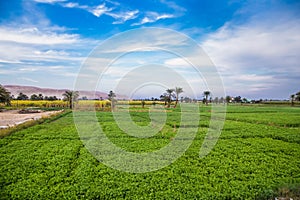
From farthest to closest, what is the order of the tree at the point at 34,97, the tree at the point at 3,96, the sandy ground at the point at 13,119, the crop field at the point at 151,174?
the tree at the point at 34,97, the tree at the point at 3,96, the sandy ground at the point at 13,119, the crop field at the point at 151,174

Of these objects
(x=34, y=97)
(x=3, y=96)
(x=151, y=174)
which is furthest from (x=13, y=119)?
(x=34, y=97)

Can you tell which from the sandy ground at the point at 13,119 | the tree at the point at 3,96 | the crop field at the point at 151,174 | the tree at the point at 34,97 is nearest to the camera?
the crop field at the point at 151,174

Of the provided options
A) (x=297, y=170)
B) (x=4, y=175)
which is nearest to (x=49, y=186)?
(x=4, y=175)

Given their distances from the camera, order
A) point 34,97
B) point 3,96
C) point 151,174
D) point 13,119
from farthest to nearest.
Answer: point 34,97, point 3,96, point 13,119, point 151,174

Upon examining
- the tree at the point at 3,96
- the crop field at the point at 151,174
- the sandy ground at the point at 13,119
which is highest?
the tree at the point at 3,96

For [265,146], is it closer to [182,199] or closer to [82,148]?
[182,199]

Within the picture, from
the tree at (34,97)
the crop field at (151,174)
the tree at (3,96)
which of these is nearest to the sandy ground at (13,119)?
the crop field at (151,174)

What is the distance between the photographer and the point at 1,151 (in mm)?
10539

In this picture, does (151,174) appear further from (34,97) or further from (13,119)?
(34,97)

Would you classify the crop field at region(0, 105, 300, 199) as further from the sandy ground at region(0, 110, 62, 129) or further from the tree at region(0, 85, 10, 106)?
the tree at region(0, 85, 10, 106)

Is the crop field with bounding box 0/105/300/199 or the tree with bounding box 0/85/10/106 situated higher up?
the tree with bounding box 0/85/10/106

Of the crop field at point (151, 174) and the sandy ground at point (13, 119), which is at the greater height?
the sandy ground at point (13, 119)

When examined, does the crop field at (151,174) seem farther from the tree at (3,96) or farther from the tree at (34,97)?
the tree at (34,97)

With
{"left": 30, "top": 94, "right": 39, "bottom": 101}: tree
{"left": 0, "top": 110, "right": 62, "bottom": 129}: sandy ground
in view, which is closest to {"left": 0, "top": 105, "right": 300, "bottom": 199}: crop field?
{"left": 0, "top": 110, "right": 62, "bottom": 129}: sandy ground
